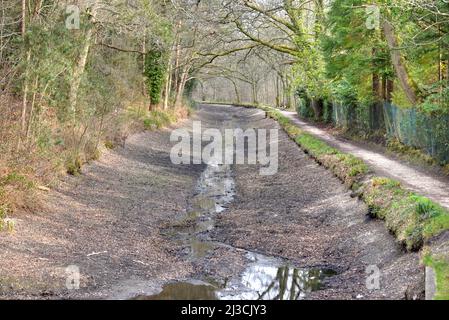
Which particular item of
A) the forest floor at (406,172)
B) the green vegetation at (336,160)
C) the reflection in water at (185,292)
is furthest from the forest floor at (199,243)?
the forest floor at (406,172)

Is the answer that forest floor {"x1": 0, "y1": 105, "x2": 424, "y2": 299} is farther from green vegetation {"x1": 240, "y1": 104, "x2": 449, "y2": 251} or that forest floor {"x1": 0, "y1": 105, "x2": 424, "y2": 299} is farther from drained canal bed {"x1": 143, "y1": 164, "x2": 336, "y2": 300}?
green vegetation {"x1": 240, "y1": 104, "x2": 449, "y2": 251}

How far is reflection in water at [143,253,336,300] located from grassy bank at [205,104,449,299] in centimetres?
169

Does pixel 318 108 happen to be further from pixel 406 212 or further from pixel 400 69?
pixel 406 212

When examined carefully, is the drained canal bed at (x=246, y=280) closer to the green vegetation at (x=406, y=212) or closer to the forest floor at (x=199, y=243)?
the forest floor at (x=199, y=243)

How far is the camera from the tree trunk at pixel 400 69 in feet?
67.9

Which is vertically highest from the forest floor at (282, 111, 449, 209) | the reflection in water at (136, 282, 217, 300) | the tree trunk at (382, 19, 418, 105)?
the tree trunk at (382, 19, 418, 105)

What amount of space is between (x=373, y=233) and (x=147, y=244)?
15.8 feet

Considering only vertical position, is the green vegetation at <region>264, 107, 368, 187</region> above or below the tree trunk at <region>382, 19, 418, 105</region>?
below

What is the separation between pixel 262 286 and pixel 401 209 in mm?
3571

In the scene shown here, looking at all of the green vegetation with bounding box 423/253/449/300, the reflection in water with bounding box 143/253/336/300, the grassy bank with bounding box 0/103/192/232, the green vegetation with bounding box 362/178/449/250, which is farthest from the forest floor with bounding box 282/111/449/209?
the grassy bank with bounding box 0/103/192/232

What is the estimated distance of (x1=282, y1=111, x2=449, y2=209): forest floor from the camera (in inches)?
527

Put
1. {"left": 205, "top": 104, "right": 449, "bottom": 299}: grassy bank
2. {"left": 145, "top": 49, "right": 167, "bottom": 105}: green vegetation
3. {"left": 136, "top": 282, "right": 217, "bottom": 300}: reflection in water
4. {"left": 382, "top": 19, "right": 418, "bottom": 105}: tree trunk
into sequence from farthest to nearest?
{"left": 145, "top": 49, "right": 167, "bottom": 105}: green vegetation
{"left": 382, "top": 19, "right": 418, "bottom": 105}: tree trunk
{"left": 136, "top": 282, "right": 217, "bottom": 300}: reflection in water
{"left": 205, "top": 104, "right": 449, "bottom": 299}: grassy bank

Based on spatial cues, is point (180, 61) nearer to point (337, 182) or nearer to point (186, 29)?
point (186, 29)
